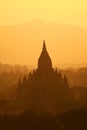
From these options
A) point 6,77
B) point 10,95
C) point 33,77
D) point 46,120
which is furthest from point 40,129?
point 6,77

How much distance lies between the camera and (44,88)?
6894cm

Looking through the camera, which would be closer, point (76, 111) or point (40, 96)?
point (76, 111)

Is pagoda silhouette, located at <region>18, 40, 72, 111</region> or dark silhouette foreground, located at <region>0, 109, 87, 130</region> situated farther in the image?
pagoda silhouette, located at <region>18, 40, 72, 111</region>

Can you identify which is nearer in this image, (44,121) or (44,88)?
(44,121)

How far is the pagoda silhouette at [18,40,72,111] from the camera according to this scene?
2685 inches

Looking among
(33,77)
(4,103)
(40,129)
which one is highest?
(33,77)

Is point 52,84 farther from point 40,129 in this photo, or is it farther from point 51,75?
point 40,129

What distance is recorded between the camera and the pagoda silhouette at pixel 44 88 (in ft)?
224

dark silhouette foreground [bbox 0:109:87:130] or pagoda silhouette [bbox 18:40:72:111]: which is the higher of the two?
pagoda silhouette [bbox 18:40:72:111]

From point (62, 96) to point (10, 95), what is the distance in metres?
13.0

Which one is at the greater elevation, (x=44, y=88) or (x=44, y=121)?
(x=44, y=88)

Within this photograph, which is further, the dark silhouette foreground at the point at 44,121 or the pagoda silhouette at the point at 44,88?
the pagoda silhouette at the point at 44,88

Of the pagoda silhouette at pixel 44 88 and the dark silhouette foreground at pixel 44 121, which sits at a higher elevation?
the pagoda silhouette at pixel 44 88

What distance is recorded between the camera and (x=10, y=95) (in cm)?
7875
